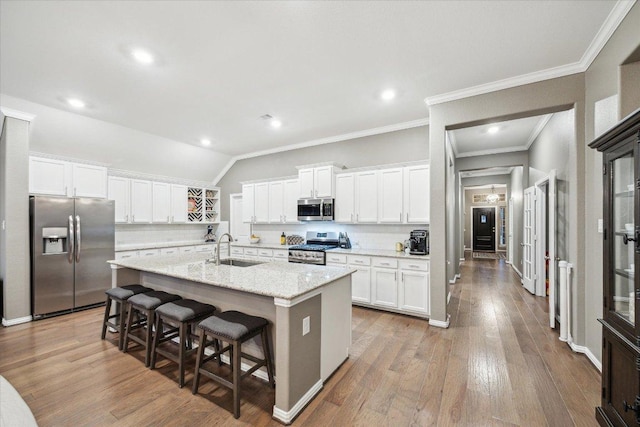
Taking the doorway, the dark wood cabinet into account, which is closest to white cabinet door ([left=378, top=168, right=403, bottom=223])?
the dark wood cabinet

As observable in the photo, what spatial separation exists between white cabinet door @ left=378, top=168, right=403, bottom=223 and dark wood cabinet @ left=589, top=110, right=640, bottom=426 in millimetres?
2551

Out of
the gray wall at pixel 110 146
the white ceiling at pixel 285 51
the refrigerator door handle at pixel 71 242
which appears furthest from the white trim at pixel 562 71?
the refrigerator door handle at pixel 71 242

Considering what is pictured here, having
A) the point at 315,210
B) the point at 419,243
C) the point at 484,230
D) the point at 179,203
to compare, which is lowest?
the point at 484,230

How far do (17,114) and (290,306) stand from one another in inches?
189

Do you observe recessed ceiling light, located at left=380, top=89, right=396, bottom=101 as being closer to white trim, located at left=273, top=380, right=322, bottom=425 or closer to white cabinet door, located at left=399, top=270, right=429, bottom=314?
white cabinet door, located at left=399, top=270, right=429, bottom=314

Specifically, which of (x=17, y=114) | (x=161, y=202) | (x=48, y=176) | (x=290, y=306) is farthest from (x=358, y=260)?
(x=17, y=114)

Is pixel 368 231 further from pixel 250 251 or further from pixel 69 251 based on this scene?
pixel 69 251

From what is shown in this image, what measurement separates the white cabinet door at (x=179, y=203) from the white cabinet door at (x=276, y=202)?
2.17 metres

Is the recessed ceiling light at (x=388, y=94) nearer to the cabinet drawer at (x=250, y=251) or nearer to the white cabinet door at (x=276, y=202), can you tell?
the white cabinet door at (x=276, y=202)

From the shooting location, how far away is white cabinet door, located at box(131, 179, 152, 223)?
5531mm

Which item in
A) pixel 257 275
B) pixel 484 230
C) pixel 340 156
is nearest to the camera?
pixel 257 275

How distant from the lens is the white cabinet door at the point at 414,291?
379 cm

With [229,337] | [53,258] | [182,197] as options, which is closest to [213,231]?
[182,197]

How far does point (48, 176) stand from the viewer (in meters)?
4.20
